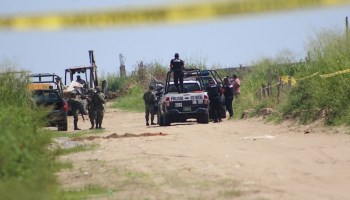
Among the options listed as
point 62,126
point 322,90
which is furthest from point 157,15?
point 62,126

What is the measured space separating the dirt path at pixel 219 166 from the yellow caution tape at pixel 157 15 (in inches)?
89.8

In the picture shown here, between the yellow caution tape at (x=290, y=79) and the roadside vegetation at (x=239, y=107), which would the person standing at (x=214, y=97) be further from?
the yellow caution tape at (x=290, y=79)

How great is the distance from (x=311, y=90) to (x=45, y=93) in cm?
997

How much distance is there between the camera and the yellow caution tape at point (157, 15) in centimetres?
999

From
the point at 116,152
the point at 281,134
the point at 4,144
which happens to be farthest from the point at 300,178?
the point at 281,134

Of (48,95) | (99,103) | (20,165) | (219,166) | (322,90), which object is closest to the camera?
(20,165)

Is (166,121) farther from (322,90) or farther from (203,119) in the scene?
(322,90)

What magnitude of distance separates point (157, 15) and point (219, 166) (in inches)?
144

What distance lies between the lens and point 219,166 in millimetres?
13148

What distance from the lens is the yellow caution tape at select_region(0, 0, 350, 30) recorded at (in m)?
9.99

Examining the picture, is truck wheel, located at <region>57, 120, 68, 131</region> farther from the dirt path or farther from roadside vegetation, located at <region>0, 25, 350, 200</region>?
the dirt path

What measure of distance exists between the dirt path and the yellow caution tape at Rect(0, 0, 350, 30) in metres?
2.28

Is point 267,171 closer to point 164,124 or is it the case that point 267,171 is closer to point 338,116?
point 338,116

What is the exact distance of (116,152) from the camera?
1625cm
